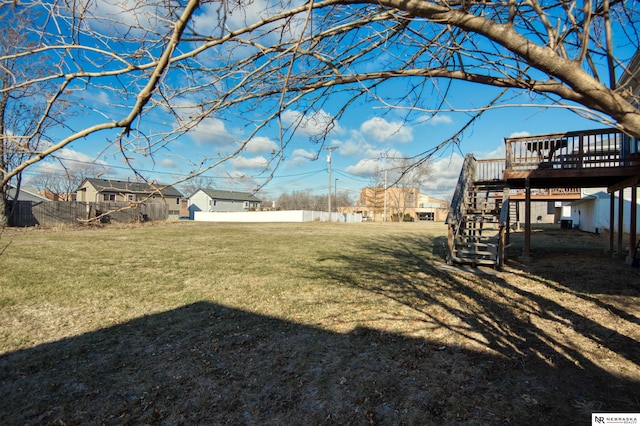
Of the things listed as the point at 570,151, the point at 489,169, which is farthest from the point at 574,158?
the point at 489,169

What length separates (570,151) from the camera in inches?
331

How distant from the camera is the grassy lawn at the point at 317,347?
2422mm

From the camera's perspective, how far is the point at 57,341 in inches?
142

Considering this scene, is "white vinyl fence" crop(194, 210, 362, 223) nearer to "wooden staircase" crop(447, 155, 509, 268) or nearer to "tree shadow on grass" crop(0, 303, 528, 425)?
"wooden staircase" crop(447, 155, 509, 268)

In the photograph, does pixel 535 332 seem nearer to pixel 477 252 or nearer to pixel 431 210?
pixel 477 252

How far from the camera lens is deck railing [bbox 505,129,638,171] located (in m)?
7.57

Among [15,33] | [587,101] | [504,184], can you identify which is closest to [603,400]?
[587,101]

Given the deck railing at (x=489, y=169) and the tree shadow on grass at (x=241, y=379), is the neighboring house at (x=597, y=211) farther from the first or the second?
the tree shadow on grass at (x=241, y=379)

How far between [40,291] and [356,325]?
536 cm

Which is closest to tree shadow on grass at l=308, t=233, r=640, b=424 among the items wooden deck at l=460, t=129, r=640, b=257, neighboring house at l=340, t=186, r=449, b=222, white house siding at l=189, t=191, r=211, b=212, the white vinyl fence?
wooden deck at l=460, t=129, r=640, b=257

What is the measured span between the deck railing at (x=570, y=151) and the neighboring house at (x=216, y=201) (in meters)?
45.5

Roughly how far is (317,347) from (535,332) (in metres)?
Result: 2.67

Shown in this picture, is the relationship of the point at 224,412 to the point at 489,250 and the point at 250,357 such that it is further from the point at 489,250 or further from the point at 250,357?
the point at 489,250

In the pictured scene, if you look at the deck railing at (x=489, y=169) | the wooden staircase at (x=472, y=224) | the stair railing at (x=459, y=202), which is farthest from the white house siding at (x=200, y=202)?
the wooden staircase at (x=472, y=224)
